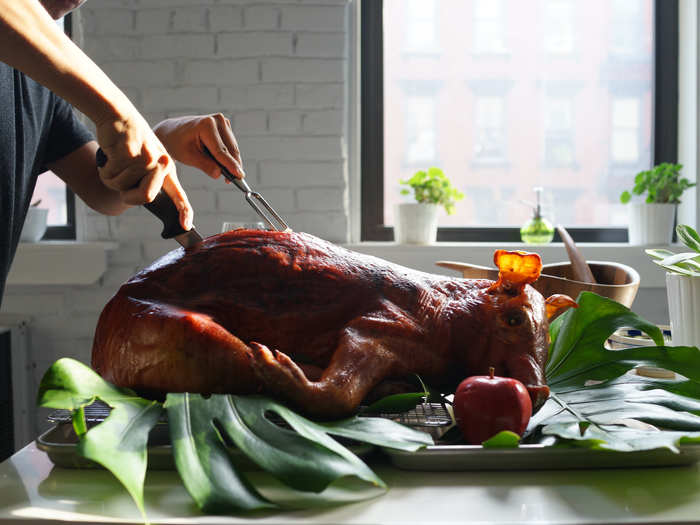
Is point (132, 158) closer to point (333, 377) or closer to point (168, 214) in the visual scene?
point (168, 214)

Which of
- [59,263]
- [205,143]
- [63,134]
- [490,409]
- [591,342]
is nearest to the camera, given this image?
[490,409]

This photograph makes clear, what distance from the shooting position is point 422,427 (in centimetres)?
64

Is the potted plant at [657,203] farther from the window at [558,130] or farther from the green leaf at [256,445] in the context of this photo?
the green leaf at [256,445]

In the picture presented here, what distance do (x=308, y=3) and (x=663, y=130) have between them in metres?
1.52

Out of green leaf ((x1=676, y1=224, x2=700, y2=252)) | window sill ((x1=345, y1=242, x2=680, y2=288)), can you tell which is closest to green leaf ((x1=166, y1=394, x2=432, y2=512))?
green leaf ((x1=676, y1=224, x2=700, y2=252))

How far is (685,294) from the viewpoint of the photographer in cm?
93

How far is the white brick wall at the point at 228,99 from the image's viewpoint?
222 centimetres

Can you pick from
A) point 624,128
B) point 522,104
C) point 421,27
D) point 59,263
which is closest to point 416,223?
point 522,104

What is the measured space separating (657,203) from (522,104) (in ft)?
2.14

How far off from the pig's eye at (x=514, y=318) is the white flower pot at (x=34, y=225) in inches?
78.2

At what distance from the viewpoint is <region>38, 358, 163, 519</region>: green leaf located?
0.47m

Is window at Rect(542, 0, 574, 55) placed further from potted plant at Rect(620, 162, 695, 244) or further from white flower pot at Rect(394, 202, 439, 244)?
white flower pot at Rect(394, 202, 439, 244)

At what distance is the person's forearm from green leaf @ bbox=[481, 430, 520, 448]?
1.78 feet

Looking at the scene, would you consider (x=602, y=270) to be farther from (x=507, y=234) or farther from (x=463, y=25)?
(x=463, y=25)
